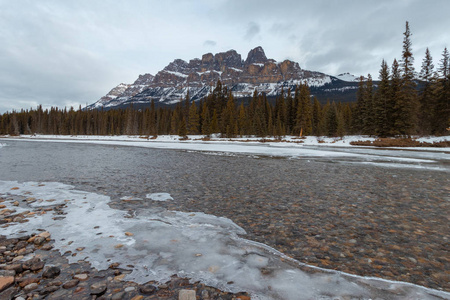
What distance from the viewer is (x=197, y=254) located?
3225 mm

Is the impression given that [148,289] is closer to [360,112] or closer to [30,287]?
[30,287]

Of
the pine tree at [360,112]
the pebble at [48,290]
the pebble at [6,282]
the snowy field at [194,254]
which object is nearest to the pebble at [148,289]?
the snowy field at [194,254]

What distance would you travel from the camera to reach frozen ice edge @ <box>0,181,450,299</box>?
8.01 feet

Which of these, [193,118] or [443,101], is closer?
[443,101]

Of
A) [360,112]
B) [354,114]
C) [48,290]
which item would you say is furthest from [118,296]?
[354,114]

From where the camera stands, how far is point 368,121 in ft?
154

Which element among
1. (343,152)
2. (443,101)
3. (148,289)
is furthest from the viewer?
(443,101)

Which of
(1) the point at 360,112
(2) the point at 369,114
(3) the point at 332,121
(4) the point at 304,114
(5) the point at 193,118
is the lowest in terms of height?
(3) the point at 332,121

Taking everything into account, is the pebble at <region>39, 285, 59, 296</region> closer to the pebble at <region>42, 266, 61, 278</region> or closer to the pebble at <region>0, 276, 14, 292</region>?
the pebble at <region>42, 266, 61, 278</region>

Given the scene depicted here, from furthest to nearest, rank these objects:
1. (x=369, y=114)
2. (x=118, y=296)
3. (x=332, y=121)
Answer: (x=332, y=121)
(x=369, y=114)
(x=118, y=296)

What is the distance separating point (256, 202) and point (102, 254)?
153 inches

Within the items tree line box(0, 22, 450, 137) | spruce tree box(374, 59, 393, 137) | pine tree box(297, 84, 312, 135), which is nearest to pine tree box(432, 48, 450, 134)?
tree line box(0, 22, 450, 137)

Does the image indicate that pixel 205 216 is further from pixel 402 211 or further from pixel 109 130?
pixel 109 130

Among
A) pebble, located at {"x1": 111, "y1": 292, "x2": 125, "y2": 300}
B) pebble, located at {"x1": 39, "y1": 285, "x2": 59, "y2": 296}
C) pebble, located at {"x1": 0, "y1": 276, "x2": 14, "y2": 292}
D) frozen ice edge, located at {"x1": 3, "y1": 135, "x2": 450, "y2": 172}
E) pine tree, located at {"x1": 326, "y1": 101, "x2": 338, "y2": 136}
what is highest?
pine tree, located at {"x1": 326, "y1": 101, "x2": 338, "y2": 136}
